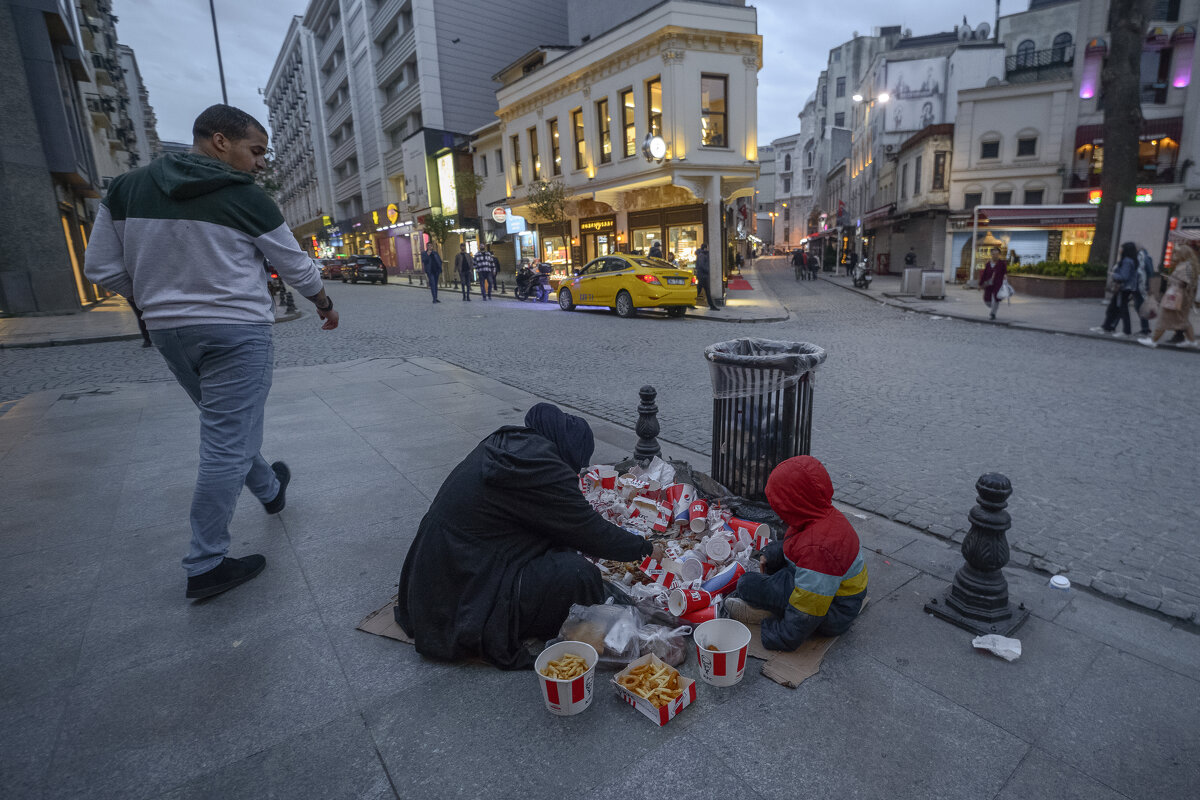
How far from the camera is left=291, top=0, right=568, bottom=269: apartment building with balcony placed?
36812mm

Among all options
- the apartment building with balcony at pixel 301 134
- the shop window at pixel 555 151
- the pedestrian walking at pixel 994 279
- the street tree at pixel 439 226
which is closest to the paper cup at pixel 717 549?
the pedestrian walking at pixel 994 279

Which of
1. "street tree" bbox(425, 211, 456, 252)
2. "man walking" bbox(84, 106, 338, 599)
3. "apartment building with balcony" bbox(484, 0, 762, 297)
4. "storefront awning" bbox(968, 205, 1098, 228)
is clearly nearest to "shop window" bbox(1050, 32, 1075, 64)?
"storefront awning" bbox(968, 205, 1098, 228)

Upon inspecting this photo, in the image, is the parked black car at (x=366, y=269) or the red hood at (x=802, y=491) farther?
the parked black car at (x=366, y=269)

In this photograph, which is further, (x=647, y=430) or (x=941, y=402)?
(x=941, y=402)

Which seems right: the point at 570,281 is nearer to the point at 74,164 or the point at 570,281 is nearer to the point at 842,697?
the point at 74,164

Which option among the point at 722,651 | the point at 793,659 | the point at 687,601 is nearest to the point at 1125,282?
the point at 793,659

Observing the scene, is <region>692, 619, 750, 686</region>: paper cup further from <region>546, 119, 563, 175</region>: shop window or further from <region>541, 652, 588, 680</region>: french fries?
<region>546, 119, 563, 175</region>: shop window

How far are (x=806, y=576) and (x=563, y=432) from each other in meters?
1.18

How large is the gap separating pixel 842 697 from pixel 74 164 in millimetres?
23125

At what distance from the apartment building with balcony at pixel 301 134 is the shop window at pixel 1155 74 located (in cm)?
5442

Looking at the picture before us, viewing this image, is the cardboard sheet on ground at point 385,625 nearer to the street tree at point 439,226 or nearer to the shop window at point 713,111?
the shop window at point 713,111

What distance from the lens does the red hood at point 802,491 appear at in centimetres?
262

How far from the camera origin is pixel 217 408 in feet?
9.64

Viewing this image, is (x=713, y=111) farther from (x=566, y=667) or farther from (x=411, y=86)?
(x=411, y=86)
